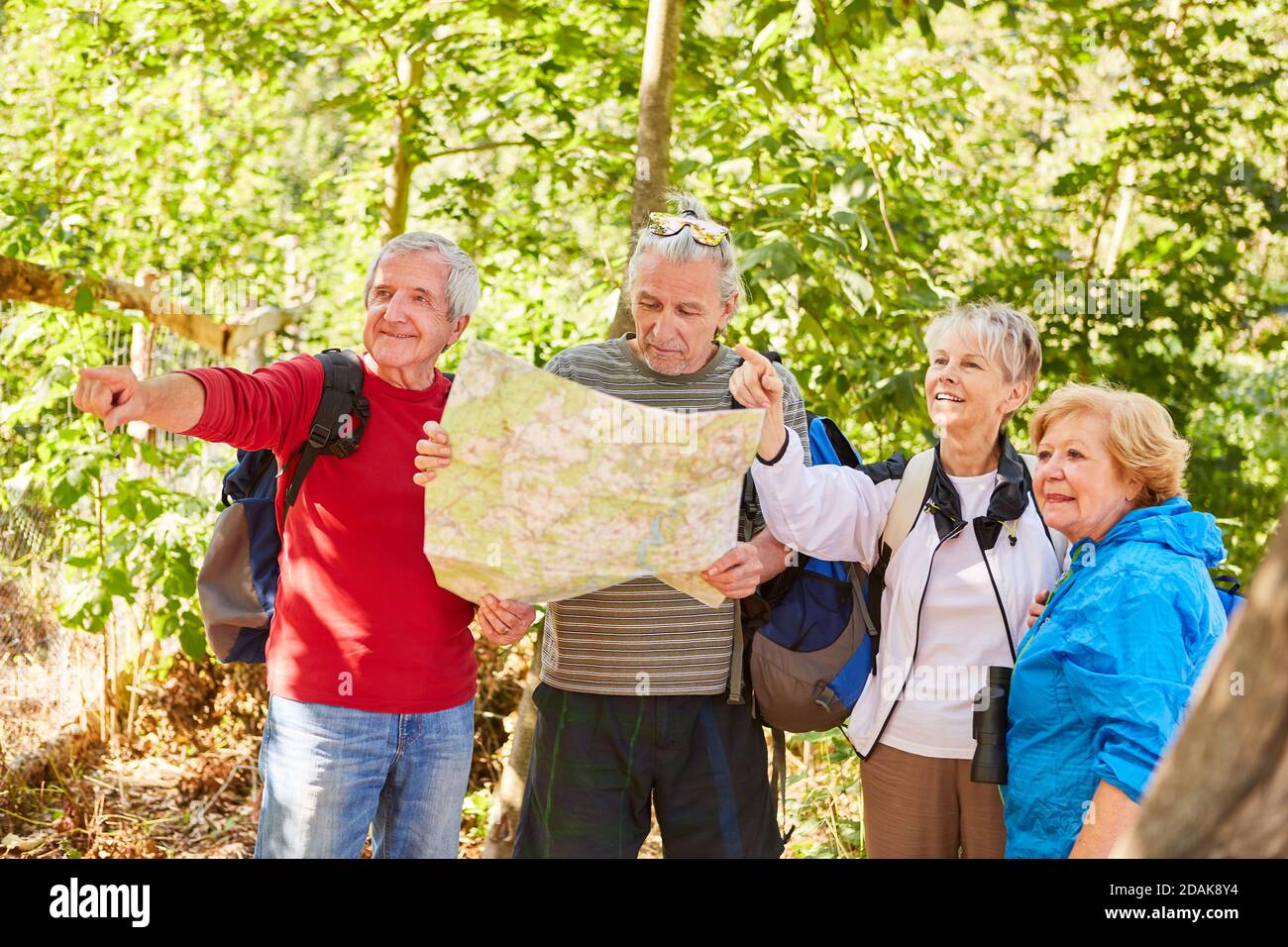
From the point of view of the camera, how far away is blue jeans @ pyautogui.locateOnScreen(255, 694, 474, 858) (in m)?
2.34

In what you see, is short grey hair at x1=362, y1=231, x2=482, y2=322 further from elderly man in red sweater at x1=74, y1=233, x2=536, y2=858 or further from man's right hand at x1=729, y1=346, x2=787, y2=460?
man's right hand at x1=729, y1=346, x2=787, y2=460

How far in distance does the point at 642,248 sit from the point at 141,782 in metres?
3.95

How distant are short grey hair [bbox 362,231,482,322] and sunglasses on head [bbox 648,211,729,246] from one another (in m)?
0.44

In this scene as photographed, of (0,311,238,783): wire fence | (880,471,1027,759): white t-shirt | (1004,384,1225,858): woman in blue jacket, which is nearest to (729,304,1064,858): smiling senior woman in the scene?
(880,471,1027,759): white t-shirt

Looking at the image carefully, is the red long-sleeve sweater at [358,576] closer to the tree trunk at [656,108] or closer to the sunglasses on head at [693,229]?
the sunglasses on head at [693,229]

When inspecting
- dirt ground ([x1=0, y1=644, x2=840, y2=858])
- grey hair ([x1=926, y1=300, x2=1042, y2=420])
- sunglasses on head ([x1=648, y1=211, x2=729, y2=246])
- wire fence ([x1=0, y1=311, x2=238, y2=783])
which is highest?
sunglasses on head ([x1=648, y1=211, x2=729, y2=246])

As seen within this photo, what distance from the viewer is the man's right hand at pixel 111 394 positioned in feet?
6.40

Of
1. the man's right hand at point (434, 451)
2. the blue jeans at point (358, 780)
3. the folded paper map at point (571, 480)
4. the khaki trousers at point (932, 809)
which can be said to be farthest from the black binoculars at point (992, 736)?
the man's right hand at point (434, 451)

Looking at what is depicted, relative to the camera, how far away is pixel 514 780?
3916 millimetres

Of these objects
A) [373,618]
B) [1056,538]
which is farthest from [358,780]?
[1056,538]

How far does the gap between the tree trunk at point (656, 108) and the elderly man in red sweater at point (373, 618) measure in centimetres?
155

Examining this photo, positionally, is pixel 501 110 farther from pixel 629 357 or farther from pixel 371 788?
pixel 371 788

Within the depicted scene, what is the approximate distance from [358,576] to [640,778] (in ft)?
2.57
